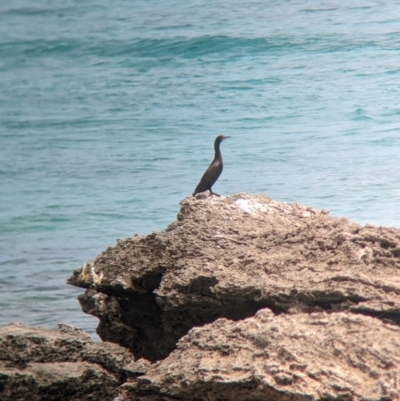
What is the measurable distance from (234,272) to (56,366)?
66cm

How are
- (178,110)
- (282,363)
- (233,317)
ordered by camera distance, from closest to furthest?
(282,363) → (233,317) → (178,110)

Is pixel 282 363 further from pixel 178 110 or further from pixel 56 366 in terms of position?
pixel 178 110

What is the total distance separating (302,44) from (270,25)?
1.30 feet

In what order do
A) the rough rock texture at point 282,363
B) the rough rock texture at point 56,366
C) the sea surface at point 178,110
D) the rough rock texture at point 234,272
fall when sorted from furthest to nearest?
the sea surface at point 178,110 → the rough rock texture at point 56,366 → the rough rock texture at point 234,272 → the rough rock texture at point 282,363

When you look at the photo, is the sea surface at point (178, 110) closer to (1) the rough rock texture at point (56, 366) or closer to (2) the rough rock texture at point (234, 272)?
(2) the rough rock texture at point (234, 272)

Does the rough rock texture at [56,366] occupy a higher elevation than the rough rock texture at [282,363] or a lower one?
lower

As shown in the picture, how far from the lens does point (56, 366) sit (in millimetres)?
3088

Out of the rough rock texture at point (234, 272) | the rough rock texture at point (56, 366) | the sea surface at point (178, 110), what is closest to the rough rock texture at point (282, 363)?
the rough rock texture at point (234, 272)

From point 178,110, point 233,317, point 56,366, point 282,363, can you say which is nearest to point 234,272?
point 233,317

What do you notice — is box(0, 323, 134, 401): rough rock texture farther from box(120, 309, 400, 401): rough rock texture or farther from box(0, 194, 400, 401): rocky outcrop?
box(120, 309, 400, 401): rough rock texture

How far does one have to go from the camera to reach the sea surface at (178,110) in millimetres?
7859

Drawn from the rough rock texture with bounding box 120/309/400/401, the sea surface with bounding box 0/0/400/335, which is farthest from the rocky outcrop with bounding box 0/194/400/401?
the sea surface with bounding box 0/0/400/335

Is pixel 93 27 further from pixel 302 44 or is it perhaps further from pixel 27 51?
pixel 302 44

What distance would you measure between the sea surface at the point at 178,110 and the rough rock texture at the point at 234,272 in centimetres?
327
